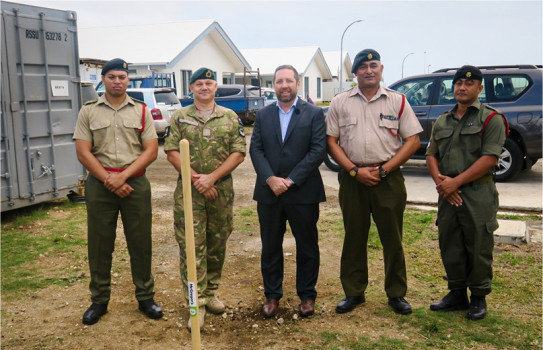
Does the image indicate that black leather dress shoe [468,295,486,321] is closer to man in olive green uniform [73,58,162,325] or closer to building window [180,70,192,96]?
man in olive green uniform [73,58,162,325]

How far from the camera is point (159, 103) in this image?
1458cm

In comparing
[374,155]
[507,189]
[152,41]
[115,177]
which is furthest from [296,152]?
[152,41]

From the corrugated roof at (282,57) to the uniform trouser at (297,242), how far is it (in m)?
35.3

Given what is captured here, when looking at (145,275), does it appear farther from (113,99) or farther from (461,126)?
(461,126)

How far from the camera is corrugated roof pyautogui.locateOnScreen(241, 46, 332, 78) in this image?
39750 mm

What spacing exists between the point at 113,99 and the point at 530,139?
695 cm

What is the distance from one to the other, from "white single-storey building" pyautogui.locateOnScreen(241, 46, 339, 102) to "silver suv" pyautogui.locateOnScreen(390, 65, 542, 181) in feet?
97.7

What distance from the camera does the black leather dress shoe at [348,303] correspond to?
12.8ft

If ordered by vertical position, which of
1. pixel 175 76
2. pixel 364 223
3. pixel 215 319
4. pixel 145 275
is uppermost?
pixel 175 76

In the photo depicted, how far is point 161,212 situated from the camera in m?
7.20

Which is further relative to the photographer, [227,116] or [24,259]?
[24,259]

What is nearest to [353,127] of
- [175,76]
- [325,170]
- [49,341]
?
[49,341]

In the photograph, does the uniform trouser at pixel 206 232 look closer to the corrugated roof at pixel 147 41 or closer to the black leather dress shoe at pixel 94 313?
the black leather dress shoe at pixel 94 313

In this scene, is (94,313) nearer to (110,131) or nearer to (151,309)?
(151,309)
